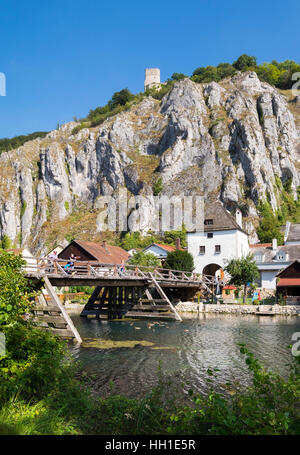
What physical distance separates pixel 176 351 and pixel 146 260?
1423 inches

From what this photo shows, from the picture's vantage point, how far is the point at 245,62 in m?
137

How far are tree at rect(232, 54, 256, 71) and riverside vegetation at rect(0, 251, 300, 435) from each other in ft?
487

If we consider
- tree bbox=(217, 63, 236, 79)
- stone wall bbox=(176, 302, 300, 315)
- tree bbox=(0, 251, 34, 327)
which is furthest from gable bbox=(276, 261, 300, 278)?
tree bbox=(217, 63, 236, 79)

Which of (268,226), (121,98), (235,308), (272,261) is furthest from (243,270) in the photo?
(121,98)

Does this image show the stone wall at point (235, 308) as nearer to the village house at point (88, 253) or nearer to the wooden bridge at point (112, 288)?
the wooden bridge at point (112, 288)

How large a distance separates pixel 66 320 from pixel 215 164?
3070 inches

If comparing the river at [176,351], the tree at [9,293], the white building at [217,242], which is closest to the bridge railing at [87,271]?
the tree at [9,293]

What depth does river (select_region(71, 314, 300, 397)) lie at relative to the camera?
13.2 m

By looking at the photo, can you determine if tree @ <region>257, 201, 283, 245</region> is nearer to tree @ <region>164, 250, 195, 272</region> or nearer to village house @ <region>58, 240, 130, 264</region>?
tree @ <region>164, 250, 195, 272</region>

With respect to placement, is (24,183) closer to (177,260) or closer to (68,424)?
(177,260)

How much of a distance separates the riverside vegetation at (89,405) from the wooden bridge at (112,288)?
9.29 meters

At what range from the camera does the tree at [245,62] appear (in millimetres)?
137125

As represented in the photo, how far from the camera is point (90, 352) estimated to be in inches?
→ 732

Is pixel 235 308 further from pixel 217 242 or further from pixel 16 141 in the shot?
pixel 16 141
